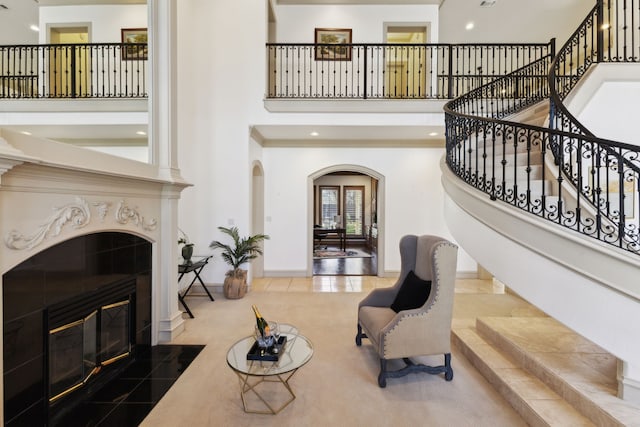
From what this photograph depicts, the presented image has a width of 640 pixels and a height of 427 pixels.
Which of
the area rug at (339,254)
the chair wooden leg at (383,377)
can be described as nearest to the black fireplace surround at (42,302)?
the chair wooden leg at (383,377)

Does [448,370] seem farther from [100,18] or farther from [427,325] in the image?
[100,18]

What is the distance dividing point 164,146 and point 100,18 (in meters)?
1.23

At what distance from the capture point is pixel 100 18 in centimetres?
248

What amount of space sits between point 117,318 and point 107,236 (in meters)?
0.81

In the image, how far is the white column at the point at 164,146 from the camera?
322 centimetres

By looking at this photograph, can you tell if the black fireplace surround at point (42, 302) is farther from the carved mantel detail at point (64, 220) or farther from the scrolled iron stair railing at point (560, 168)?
the scrolled iron stair railing at point (560, 168)

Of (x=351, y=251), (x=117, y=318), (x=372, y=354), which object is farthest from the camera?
(x=351, y=251)

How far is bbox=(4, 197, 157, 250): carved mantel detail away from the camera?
1.74m

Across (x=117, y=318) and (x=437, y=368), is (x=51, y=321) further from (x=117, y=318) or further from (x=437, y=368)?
(x=437, y=368)

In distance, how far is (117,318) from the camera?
2.75 meters

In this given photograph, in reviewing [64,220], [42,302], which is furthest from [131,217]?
[42,302]

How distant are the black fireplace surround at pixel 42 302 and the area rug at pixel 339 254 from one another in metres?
6.17

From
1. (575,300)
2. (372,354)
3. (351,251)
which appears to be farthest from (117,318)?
(351,251)

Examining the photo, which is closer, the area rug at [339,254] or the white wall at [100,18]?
the white wall at [100,18]
